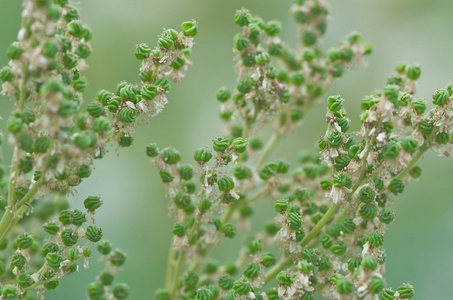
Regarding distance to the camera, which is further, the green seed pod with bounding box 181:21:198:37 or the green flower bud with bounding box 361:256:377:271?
the green seed pod with bounding box 181:21:198:37

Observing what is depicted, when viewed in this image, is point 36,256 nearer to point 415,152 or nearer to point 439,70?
point 415,152

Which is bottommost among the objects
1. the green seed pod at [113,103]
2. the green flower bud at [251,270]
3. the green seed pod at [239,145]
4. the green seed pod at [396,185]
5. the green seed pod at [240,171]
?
the green flower bud at [251,270]

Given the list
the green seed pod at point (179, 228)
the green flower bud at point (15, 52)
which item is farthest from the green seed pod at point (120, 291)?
the green flower bud at point (15, 52)

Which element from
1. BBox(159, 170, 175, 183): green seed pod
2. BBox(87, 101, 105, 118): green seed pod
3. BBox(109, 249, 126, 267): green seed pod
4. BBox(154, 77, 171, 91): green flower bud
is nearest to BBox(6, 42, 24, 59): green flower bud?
BBox(87, 101, 105, 118): green seed pod

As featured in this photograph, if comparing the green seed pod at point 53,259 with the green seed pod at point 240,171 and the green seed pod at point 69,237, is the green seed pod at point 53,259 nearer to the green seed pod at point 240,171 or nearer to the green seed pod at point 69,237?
the green seed pod at point 69,237

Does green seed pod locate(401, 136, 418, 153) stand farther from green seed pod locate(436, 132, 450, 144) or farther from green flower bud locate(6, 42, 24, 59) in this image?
green flower bud locate(6, 42, 24, 59)
